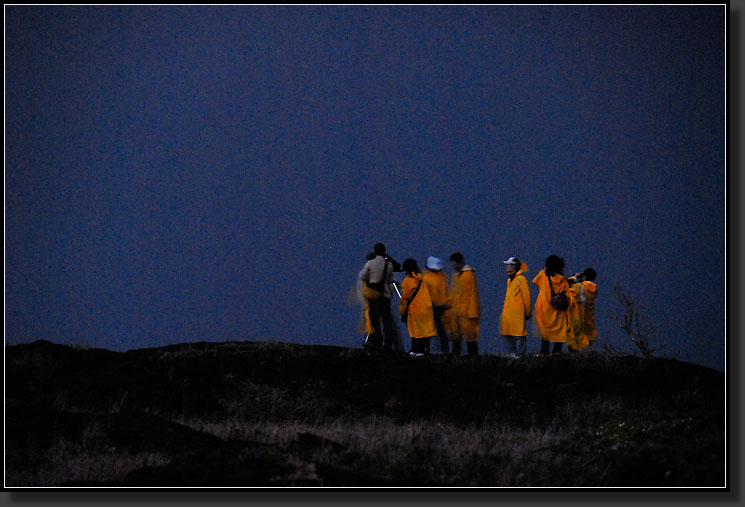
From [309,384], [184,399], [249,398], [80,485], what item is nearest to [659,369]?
[309,384]

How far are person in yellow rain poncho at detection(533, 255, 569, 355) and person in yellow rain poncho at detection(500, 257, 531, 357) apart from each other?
237mm

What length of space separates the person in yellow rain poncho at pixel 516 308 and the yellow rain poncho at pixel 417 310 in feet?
4.23

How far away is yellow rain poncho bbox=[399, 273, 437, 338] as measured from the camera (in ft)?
50.4

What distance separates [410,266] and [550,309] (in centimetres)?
256

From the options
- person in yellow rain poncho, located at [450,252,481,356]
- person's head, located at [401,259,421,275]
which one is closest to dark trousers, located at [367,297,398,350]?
person's head, located at [401,259,421,275]

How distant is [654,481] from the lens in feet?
25.2

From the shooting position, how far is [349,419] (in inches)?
473

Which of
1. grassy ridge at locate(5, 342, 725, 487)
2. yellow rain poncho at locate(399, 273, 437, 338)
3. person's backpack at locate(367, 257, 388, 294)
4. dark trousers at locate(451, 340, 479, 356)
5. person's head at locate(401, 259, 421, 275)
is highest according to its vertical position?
person's head at locate(401, 259, 421, 275)

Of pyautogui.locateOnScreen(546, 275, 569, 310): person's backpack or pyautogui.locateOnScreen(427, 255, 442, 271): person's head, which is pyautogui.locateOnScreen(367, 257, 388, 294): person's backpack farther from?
pyautogui.locateOnScreen(546, 275, 569, 310): person's backpack

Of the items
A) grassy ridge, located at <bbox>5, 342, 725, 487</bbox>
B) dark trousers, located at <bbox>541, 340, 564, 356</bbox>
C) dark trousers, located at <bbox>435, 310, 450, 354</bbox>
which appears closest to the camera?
grassy ridge, located at <bbox>5, 342, 725, 487</bbox>

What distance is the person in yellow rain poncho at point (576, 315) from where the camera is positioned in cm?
1544

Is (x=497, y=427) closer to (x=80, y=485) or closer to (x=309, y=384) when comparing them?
(x=309, y=384)

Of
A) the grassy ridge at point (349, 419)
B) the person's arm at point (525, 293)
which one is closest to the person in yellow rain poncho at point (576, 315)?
the person's arm at point (525, 293)

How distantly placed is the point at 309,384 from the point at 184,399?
190 cm
